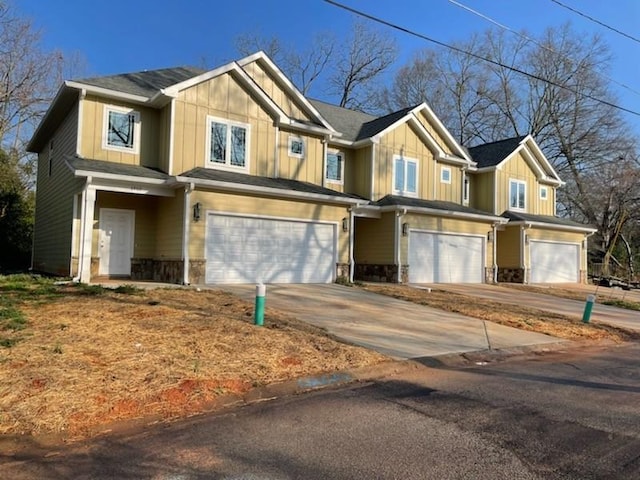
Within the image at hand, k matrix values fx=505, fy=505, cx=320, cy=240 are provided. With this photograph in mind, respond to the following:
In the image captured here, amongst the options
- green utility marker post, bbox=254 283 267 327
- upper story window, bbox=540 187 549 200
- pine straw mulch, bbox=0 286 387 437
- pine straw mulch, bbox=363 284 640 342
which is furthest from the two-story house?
upper story window, bbox=540 187 549 200

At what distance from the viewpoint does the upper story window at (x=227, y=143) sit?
1630 centimetres

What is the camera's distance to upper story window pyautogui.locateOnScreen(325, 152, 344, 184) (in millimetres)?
20562

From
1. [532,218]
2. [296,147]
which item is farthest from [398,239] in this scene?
[532,218]

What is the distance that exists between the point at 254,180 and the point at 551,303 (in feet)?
34.0

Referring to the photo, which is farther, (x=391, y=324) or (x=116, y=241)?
(x=116, y=241)

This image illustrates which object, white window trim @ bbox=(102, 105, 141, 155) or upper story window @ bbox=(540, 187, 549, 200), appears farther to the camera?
upper story window @ bbox=(540, 187, 549, 200)

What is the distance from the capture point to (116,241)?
1597 centimetres

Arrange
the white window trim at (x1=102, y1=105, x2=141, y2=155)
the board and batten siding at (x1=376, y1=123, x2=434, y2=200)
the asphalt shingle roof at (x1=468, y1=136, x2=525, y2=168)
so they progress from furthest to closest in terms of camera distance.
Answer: the asphalt shingle roof at (x1=468, y1=136, x2=525, y2=168) < the board and batten siding at (x1=376, y1=123, x2=434, y2=200) < the white window trim at (x1=102, y1=105, x2=141, y2=155)

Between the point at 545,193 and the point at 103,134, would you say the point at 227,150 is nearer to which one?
the point at 103,134

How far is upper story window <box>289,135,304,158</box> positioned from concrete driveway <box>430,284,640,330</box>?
23.9 ft

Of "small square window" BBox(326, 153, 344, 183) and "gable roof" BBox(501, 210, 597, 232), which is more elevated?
"small square window" BBox(326, 153, 344, 183)

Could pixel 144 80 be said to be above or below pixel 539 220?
above

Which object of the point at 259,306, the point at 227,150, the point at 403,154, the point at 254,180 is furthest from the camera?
the point at 403,154

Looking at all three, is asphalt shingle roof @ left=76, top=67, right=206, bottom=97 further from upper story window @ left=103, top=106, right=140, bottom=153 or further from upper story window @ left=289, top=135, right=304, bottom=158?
upper story window @ left=289, top=135, right=304, bottom=158
